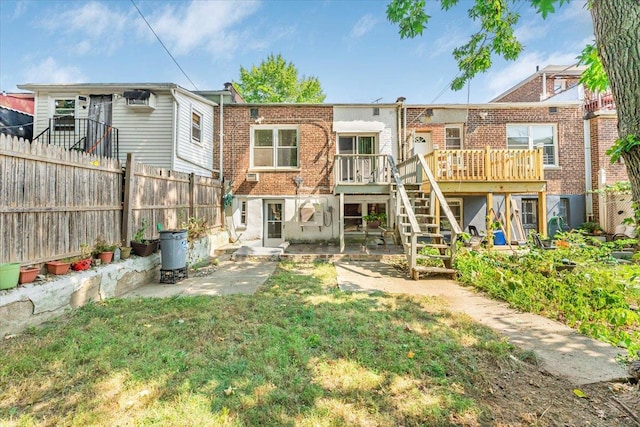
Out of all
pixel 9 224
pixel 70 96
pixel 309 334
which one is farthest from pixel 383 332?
pixel 70 96

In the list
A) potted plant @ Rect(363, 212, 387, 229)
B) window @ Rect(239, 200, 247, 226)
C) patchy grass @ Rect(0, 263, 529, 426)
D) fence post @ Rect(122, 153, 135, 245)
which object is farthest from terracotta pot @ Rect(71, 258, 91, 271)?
potted plant @ Rect(363, 212, 387, 229)

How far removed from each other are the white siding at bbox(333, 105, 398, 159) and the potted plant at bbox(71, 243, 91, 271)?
9.09 meters

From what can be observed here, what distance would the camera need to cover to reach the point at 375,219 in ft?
36.3

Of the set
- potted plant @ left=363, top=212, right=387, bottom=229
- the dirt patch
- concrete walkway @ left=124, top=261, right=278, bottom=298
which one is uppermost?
potted plant @ left=363, top=212, right=387, bottom=229

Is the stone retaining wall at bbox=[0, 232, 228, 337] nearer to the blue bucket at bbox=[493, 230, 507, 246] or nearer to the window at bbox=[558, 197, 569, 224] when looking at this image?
the blue bucket at bbox=[493, 230, 507, 246]

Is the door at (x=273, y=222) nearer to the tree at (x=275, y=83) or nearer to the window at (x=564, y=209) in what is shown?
the window at (x=564, y=209)

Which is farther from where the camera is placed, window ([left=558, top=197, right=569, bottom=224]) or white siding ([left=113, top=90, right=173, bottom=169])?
window ([left=558, top=197, right=569, bottom=224])

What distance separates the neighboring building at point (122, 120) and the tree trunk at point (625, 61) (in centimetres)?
1036

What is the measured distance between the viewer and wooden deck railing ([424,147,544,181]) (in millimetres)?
9422

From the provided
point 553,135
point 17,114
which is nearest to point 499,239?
point 553,135

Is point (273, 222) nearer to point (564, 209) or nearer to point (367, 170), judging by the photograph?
point (367, 170)

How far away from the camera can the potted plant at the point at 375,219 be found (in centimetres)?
1082

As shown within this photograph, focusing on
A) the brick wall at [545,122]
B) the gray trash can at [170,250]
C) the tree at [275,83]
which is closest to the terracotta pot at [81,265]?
the gray trash can at [170,250]

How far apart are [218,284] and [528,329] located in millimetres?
5211
